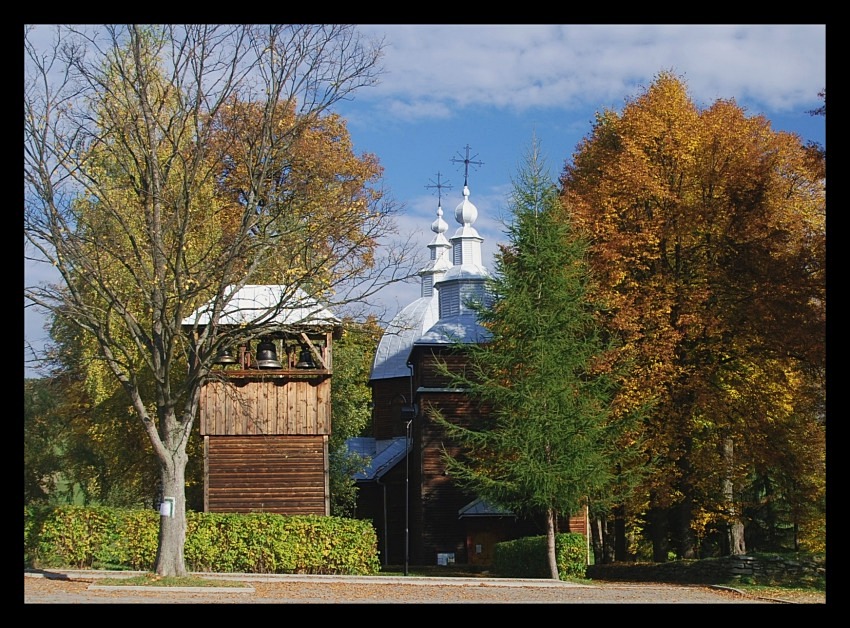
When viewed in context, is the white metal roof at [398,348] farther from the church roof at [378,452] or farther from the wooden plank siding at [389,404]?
the church roof at [378,452]

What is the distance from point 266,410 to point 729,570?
12.1 m

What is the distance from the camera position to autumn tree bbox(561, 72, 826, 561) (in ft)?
89.2

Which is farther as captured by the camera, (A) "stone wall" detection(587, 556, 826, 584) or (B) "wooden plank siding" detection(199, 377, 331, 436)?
(B) "wooden plank siding" detection(199, 377, 331, 436)

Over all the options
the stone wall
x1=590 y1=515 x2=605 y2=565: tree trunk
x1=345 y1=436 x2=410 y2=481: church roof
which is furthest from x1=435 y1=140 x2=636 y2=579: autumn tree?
x1=345 y1=436 x2=410 y2=481: church roof

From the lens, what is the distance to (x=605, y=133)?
32250mm

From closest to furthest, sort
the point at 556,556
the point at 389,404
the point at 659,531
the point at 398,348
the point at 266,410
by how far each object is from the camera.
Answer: the point at 556,556 < the point at 266,410 < the point at 659,531 < the point at 389,404 < the point at 398,348

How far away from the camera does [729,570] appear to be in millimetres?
22938

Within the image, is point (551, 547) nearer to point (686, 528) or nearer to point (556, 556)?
point (556, 556)

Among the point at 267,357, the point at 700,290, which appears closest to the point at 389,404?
the point at 267,357

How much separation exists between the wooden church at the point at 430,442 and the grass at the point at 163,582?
8313mm

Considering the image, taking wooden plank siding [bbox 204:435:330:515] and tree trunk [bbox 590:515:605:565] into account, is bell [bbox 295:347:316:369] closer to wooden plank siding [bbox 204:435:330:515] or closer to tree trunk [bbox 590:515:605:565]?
wooden plank siding [bbox 204:435:330:515]

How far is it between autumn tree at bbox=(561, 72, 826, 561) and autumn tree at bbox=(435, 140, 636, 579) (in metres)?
1.48
